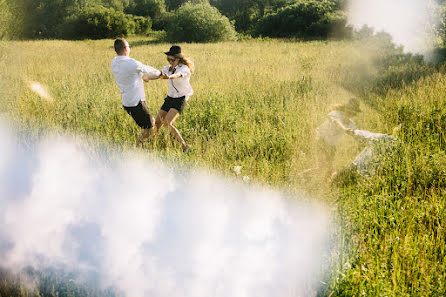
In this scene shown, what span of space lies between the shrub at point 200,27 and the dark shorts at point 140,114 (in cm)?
2619

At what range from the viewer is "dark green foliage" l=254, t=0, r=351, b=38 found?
29.1m

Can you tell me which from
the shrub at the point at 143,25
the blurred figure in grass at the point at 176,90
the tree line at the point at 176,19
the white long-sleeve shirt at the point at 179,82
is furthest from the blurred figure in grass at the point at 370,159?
the shrub at the point at 143,25

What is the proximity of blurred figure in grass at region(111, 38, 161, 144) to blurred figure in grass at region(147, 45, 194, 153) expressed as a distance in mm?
296

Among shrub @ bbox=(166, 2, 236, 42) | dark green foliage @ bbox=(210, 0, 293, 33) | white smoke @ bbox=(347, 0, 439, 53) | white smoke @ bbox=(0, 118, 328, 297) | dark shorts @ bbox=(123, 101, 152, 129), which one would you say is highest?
dark green foliage @ bbox=(210, 0, 293, 33)

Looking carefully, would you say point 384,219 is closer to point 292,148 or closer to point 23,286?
point 292,148

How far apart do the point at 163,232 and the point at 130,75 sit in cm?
256

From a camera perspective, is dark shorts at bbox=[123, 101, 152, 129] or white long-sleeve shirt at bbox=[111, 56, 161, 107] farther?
dark shorts at bbox=[123, 101, 152, 129]

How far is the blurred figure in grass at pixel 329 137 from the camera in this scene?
403cm

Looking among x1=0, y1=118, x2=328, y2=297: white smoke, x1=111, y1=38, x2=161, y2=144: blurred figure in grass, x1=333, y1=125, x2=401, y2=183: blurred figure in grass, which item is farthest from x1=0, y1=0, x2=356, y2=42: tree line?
x1=333, y1=125, x2=401, y2=183: blurred figure in grass

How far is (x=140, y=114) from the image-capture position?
14.7 feet

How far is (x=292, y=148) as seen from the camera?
4.45 m

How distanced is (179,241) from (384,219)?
1956 mm

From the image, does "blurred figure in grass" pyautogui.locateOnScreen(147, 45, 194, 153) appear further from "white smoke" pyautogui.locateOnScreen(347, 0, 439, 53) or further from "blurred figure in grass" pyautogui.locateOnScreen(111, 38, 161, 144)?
"white smoke" pyautogui.locateOnScreen(347, 0, 439, 53)

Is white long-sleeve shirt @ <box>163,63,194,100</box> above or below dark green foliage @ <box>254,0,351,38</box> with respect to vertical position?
below
